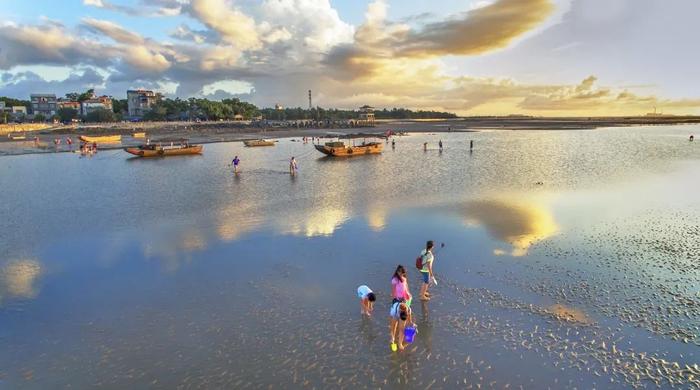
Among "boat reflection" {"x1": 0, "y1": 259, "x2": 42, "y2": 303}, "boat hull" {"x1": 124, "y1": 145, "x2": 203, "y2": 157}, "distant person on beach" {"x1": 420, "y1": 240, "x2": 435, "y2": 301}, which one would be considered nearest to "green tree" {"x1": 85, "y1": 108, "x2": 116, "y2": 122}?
"boat hull" {"x1": 124, "y1": 145, "x2": 203, "y2": 157}

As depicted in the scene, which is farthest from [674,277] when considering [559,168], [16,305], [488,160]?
[488,160]

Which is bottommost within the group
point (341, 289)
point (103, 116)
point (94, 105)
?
point (341, 289)

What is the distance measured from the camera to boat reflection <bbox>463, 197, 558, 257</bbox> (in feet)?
51.4

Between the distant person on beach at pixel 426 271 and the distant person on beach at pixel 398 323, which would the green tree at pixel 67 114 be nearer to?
the distant person on beach at pixel 426 271

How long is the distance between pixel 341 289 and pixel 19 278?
10175mm

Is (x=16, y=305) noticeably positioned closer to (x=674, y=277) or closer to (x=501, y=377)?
(x=501, y=377)

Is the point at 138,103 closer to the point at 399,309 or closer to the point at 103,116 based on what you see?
the point at 103,116

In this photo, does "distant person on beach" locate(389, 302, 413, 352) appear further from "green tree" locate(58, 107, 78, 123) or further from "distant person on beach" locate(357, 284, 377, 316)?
"green tree" locate(58, 107, 78, 123)

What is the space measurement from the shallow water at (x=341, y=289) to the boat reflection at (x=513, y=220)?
129mm

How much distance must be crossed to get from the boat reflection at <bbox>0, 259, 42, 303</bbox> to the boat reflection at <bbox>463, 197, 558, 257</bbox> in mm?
14824

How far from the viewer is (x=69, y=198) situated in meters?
25.4

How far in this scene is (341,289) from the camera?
454 inches

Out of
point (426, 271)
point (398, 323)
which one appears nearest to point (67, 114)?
point (426, 271)

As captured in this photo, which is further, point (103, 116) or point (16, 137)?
point (103, 116)
